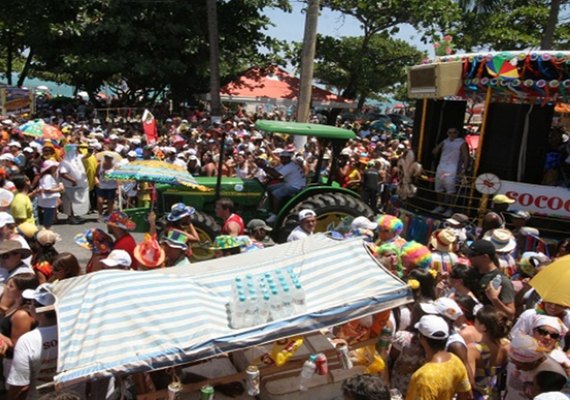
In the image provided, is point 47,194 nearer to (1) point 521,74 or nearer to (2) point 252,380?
(2) point 252,380

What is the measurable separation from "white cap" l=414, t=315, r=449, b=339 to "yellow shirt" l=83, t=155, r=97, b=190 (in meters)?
8.52

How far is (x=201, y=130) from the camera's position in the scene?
18.8 meters

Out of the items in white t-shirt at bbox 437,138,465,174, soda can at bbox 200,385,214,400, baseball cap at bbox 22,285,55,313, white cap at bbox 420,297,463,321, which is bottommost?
soda can at bbox 200,385,214,400

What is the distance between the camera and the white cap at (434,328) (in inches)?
139

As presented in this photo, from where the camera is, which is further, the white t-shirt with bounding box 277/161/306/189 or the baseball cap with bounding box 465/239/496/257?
the white t-shirt with bounding box 277/161/306/189

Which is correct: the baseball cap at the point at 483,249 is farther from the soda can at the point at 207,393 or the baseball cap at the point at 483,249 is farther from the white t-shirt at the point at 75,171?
the white t-shirt at the point at 75,171

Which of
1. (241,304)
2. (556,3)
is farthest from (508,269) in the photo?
(556,3)

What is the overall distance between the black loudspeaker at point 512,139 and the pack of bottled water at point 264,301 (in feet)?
20.2

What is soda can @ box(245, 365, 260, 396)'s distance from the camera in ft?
11.5

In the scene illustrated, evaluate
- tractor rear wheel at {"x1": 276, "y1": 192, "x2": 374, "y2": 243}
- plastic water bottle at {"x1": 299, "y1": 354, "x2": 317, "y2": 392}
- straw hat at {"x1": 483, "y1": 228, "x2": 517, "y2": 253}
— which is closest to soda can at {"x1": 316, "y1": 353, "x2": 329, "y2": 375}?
plastic water bottle at {"x1": 299, "y1": 354, "x2": 317, "y2": 392}

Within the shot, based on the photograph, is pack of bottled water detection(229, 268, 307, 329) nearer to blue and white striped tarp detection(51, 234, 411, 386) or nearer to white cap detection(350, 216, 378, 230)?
blue and white striped tarp detection(51, 234, 411, 386)

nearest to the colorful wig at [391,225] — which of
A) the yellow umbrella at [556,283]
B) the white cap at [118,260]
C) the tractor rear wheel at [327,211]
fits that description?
the yellow umbrella at [556,283]

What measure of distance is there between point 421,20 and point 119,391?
23.4 meters

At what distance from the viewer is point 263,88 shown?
86.2ft
